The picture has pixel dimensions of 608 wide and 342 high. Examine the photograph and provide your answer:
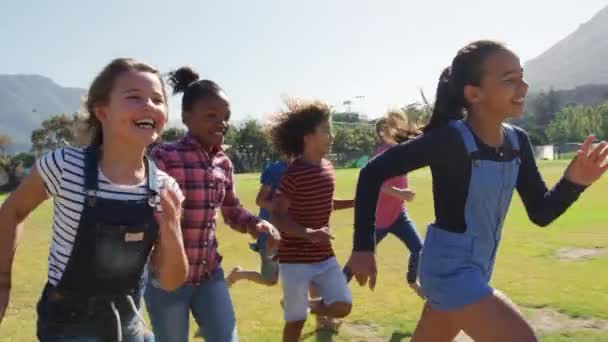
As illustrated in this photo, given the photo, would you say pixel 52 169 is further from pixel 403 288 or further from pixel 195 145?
pixel 403 288

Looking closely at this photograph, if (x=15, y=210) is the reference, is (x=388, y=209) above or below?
below

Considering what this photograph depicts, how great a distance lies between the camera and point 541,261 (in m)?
8.40

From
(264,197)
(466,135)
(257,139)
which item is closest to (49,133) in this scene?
(257,139)

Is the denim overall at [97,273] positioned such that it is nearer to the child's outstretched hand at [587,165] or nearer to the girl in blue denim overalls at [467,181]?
the girl in blue denim overalls at [467,181]

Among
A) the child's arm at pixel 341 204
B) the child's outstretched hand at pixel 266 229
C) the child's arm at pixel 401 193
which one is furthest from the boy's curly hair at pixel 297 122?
the child's arm at pixel 401 193

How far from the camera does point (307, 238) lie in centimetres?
435

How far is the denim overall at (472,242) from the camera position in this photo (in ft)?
9.68

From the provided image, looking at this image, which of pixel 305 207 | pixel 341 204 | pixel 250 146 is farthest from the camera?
pixel 250 146

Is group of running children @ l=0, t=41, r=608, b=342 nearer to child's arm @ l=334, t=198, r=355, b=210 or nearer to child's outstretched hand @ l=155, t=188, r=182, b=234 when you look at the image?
child's outstretched hand @ l=155, t=188, r=182, b=234

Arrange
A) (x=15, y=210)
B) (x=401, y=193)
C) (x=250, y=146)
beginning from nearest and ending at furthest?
(x=15, y=210) < (x=401, y=193) < (x=250, y=146)

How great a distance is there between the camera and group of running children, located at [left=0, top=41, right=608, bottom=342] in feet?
8.05

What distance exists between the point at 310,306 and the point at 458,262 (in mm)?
2000

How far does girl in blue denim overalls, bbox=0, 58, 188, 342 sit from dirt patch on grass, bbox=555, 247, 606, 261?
7097 mm

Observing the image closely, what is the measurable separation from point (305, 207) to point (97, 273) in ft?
7.67
